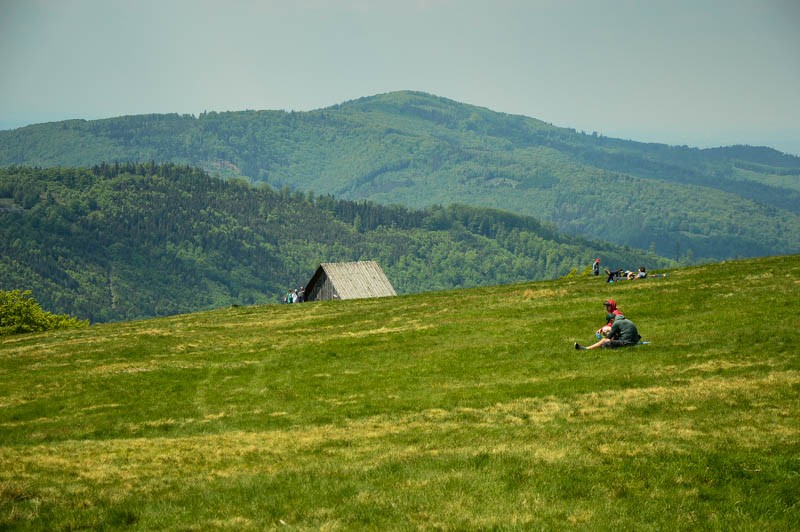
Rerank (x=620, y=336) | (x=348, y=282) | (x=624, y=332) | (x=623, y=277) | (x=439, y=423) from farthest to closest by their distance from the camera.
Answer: (x=348, y=282)
(x=623, y=277)
(x=620, y=336)
(x=624, y=332)
(x=439, y=423)

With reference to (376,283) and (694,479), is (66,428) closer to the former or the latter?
(694,479)

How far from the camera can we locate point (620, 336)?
33.8 m

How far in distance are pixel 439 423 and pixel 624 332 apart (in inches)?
451

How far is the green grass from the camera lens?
17.3m

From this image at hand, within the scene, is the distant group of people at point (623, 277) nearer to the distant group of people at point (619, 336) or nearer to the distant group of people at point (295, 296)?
the distant group of people at point (619, 336)

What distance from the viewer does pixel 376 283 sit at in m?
88.6

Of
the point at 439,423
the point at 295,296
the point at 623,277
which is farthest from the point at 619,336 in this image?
the point at 295,296

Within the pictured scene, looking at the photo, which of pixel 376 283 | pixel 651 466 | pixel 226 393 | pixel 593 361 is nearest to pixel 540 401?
pixel 593 361

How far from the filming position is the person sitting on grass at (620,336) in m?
33.6

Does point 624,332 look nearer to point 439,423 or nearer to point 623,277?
point 439,423

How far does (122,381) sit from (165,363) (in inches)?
167

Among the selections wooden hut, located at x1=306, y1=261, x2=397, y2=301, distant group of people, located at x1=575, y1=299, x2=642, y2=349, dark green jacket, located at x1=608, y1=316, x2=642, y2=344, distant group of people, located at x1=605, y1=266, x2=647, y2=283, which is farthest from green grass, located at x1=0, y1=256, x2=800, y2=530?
wooden hut, located at x1=306, y1=261, x2=397, y2=301

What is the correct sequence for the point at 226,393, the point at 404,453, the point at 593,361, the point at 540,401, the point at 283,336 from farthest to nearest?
the point at 283,336, the point at 226,393, the point at 593,361, the point at 540,401, the point at 404,453

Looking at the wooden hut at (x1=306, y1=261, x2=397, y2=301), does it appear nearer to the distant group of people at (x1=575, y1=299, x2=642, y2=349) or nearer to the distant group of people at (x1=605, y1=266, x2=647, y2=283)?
the distant group of people at (x1=605, y1=266, x2=647, y2=283)
